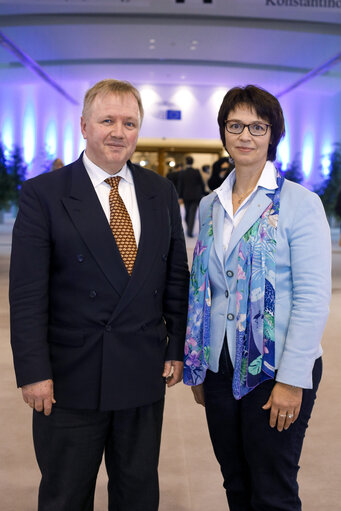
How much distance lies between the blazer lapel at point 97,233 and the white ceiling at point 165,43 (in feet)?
27.6

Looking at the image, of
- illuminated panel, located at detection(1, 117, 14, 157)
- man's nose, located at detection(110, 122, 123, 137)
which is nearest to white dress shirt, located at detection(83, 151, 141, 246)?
man's nose, located at detection(110, 122, 123, 137)

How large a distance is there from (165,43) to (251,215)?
13.8 meters

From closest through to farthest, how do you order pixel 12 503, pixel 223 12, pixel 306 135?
pixel 12 503 < pixel 223 12 < pixel 306 135

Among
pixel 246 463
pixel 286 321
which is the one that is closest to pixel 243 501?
pixel 246 463

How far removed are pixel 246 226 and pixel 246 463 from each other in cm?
80

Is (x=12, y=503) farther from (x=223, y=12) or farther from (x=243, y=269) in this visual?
(x=223, y=12)

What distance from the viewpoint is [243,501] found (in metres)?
2.01

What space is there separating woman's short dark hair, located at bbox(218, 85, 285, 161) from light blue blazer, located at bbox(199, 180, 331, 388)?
0.61 feet

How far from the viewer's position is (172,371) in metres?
2.06

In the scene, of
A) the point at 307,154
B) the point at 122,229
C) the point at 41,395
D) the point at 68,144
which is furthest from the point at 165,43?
the point at 41,395

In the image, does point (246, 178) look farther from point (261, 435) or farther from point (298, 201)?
point (261, 435)

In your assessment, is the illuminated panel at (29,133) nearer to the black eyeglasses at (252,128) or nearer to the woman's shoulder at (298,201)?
the black eyeglasses at (252,128)

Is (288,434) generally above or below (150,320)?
below

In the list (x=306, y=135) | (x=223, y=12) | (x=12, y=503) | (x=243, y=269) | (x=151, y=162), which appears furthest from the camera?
(x=151, y=162)
